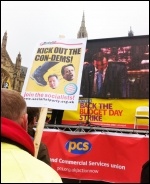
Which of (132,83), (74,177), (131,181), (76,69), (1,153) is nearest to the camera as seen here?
(1,153)

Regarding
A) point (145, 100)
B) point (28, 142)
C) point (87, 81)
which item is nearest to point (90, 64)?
point (87, 81)

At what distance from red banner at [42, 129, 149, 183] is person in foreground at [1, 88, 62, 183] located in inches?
102

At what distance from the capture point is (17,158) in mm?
784

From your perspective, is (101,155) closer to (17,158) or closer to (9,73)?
(17,158)

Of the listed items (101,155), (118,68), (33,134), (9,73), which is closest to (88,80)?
(118,68)

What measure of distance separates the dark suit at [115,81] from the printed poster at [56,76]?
1629 millimetres

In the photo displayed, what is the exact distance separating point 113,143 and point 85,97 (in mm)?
1589

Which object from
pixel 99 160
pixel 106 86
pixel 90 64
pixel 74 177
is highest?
pixel 90 64

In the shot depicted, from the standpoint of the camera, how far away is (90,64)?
4.83m

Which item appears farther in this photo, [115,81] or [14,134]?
[115,81]

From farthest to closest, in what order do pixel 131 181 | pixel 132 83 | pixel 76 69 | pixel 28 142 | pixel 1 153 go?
pixel 132 83 < pixel 131 181 < pixel 76 69 < pixel 28 142 < pixel 1 153

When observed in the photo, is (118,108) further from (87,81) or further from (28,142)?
(28,142)

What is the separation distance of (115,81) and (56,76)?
1.96m

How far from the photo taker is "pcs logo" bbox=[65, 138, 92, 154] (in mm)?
3512
